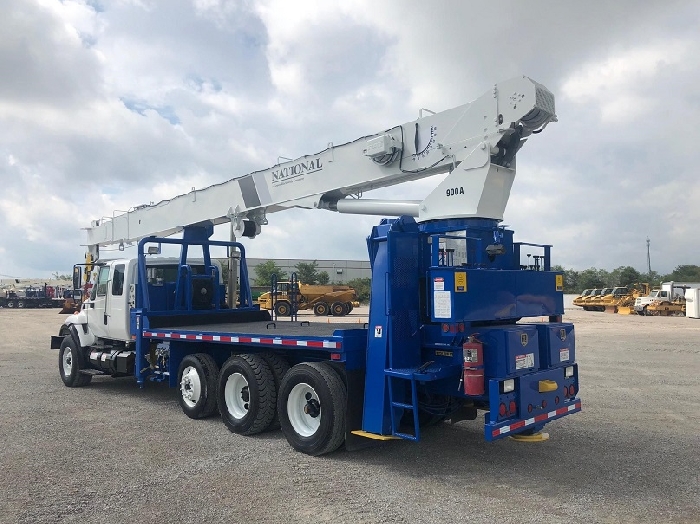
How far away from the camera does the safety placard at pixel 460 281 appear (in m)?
5.80

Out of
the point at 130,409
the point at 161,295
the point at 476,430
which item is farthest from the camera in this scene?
the point at 161,295

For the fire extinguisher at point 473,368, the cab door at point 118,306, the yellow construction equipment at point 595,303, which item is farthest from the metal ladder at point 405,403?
the yellow construction equipment at point 595,303

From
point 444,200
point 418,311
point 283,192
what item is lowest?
point 418,311

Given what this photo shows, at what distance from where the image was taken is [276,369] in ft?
25.0

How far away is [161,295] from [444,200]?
5.99m

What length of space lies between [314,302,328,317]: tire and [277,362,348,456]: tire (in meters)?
29.8

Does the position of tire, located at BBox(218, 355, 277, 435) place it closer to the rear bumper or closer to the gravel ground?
the gravel ground

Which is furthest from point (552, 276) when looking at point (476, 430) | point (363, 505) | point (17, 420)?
point (17, 420)

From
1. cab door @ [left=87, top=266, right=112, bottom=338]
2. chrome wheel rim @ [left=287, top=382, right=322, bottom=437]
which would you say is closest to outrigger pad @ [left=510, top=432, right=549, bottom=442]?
chrome wheel rim @ [left=287, top=382, right=322, bottom=437]

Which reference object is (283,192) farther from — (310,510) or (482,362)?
(310,510)

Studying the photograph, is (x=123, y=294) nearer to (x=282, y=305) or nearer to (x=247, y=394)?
(x=247, y=394)

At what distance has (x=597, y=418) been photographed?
8625 mm

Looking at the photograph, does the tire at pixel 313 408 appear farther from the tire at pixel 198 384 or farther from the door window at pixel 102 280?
the door window at pixel 102 280

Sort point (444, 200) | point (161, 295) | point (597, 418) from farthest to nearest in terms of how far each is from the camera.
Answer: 1. point (161, 295)
2. point (597, 418)
3. point (444, 200)
